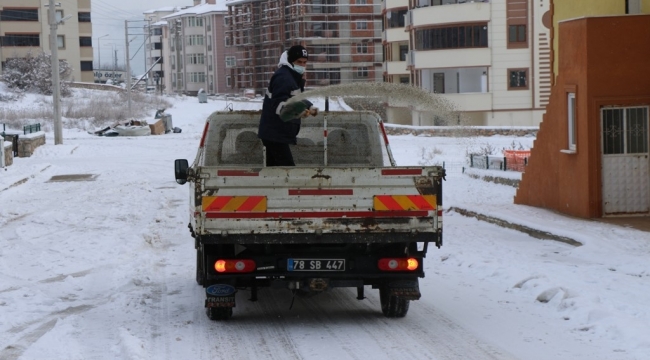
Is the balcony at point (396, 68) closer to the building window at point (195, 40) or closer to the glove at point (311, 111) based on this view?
the building window at point (195, 40)

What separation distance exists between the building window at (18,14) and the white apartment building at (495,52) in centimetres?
5134

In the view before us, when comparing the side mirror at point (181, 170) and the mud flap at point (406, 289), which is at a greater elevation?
the side mirror at point (181, 170)

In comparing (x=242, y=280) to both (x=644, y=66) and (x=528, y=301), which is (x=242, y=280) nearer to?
(x=528, y=301)

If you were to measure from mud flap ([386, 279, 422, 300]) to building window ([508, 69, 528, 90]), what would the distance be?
58156 millimetres

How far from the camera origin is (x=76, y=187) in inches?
1057

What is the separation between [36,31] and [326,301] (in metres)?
99.8

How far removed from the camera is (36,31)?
106 m

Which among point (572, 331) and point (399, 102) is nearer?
point (572, 331)

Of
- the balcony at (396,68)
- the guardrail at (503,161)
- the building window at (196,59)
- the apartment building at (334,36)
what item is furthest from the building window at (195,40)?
the guardrail at (503,161)

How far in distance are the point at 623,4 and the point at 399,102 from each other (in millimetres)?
8726

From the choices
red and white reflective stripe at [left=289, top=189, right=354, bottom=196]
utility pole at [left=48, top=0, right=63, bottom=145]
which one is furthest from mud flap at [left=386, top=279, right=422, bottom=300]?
utility pole at [left=48, top=0, right=63, bottom=145]

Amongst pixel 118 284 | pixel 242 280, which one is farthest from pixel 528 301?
pixel 118 284

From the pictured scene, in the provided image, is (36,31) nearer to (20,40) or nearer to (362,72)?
(20,40)

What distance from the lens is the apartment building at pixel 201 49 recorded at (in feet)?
449
